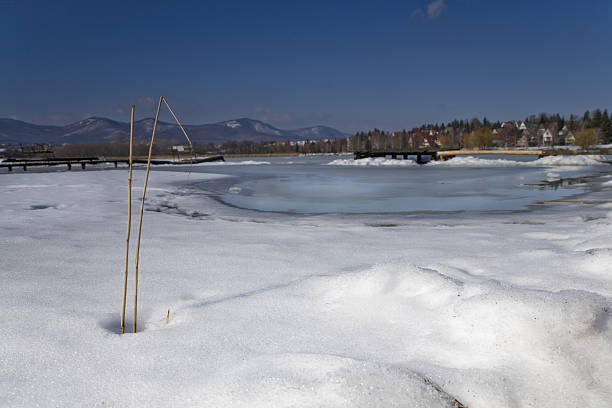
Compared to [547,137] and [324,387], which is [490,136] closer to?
[547,137]

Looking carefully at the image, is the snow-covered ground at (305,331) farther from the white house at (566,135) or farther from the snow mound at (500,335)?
the white house at (566,135)

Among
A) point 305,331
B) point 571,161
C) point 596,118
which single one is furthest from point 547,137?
point 305,331

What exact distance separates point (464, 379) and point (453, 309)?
0.64 meters

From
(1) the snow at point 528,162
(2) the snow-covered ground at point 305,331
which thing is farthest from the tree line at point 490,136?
(2) the snow-covered ground at point 305,331

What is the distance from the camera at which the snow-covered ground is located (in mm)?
1680

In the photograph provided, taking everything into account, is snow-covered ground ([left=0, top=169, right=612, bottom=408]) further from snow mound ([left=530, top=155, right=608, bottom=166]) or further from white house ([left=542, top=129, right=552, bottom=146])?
white house ([left=542, top=129, right=552, bottom=146])

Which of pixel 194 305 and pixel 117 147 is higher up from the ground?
pixel 117 147

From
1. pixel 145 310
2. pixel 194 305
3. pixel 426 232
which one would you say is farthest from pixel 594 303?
pixel 426 232

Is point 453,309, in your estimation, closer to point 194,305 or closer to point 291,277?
point 291,277

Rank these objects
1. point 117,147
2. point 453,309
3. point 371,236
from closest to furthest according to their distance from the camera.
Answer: point 453,309 → point 371,236 → point 117,147

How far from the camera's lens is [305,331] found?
2266mm

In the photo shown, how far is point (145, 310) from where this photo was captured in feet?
8.86

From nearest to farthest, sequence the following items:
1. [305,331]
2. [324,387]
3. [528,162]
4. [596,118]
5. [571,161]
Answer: [324,387], [305,331], [571,161], [528,162], [596,118]

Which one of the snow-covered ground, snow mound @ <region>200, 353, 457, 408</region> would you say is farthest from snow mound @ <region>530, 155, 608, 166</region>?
snow mound @ <region>200, 353, 457, 408</region>
